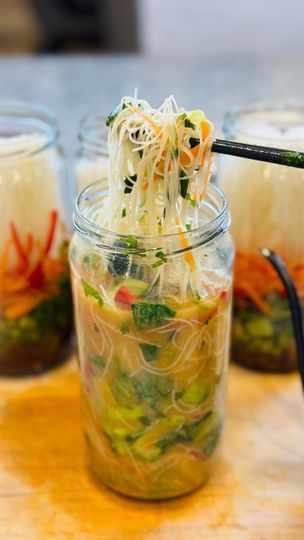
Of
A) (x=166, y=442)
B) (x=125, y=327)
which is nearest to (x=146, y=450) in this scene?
(x=166, y=442)

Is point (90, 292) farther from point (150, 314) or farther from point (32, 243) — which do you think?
point (32, 243)

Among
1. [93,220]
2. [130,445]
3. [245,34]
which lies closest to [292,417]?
[130,445]

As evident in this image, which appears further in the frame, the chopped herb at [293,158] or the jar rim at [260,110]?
the jar rim at [260,110]

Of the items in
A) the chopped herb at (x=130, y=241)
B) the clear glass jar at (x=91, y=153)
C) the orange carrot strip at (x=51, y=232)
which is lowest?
the orange carrot strip at (x=51, y=232)

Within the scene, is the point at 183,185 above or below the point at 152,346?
above

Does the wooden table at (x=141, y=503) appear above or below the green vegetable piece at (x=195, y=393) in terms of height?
below

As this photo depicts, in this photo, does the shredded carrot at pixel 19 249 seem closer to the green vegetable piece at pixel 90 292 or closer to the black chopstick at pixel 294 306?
the green vegetable piece at pixel 90 292

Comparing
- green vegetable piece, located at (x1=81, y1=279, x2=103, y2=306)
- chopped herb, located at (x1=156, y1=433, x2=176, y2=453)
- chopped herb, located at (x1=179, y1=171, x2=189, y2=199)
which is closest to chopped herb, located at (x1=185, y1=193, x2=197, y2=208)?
chopped herb, located at (x1=179, y1=171, x2=189, y2=199)

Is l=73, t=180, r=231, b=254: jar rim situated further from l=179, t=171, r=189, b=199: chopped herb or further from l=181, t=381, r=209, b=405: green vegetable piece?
l=181, t=381, r=209, b=405: green vegetable piece

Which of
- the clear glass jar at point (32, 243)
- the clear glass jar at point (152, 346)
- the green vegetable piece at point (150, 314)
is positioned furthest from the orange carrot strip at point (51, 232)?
the green vegetable piece at point (150, 314)
